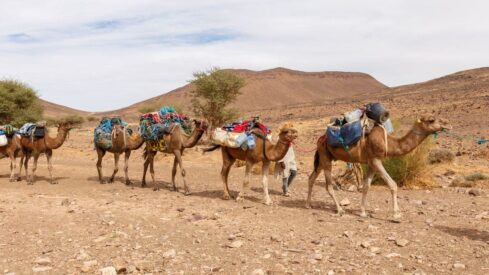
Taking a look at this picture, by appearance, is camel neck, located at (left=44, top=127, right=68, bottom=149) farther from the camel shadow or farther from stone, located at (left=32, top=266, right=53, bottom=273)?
the camel shadow

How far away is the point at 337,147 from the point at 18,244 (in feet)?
19.0

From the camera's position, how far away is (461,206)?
30.8 ft

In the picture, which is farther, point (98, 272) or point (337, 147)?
point (337, 147)

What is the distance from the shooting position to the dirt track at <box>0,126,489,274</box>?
19.9 feet

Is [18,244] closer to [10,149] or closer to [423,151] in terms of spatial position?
[10,149]

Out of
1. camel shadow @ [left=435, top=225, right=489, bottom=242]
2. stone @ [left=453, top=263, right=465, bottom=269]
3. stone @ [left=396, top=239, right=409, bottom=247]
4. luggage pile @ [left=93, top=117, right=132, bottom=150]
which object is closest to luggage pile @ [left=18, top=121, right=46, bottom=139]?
luggage pile @ [left=93, top=117, right=132, bottom=150]

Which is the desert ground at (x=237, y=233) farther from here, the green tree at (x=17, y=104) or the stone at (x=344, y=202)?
the green tree at (x=17, y=104)

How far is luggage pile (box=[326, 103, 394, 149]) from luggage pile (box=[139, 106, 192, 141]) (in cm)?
464

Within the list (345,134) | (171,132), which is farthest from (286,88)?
(345,134)

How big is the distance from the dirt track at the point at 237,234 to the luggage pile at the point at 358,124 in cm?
143

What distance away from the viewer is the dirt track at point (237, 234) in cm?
607

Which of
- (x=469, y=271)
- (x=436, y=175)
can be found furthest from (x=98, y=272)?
(x=436, y=175)

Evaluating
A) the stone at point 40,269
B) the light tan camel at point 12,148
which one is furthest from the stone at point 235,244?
the light tan camel at point 12,148

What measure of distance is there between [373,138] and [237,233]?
3112mm
